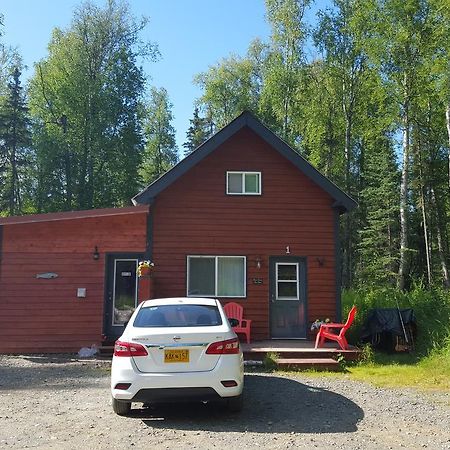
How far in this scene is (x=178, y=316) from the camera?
6.52 m

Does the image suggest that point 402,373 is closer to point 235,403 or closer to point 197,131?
point 235,403

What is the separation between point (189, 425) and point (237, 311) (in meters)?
6.33

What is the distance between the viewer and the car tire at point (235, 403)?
20.1ft

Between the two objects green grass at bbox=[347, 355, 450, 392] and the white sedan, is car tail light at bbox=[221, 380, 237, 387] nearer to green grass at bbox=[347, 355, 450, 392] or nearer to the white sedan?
the white sedan

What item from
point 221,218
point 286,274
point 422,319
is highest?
point 221,218

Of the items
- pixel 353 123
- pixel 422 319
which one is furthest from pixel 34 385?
pixel 353 123

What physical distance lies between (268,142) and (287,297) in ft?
13.1

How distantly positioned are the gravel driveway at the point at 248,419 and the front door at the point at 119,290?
11.8 feet

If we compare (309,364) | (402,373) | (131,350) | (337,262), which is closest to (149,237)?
(337,262)

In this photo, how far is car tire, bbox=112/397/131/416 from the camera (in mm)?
6199

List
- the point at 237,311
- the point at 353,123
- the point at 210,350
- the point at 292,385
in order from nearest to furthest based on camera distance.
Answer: the point at 210,350, the point at 292,385, the point at 237,311, the point at 353,123

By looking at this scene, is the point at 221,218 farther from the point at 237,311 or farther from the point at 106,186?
the point at 106,186

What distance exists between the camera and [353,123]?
24516 millimetres

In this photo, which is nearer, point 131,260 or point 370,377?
point 370,377
